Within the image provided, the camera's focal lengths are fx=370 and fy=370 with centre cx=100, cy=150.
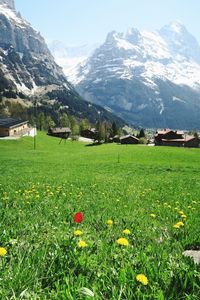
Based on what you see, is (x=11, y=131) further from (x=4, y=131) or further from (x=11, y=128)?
(x=4, y=131)

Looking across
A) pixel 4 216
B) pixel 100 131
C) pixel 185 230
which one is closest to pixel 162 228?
pixel 185 230

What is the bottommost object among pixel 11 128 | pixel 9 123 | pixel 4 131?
pixel 4 131

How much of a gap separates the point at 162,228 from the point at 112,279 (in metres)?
4.12

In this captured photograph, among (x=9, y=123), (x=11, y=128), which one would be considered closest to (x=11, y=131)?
(x=11, y=128)

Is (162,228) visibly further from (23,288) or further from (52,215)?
(23,288)

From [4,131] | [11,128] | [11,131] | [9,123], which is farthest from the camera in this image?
[9,123]

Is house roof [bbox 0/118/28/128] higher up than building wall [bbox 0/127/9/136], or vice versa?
house roof [bbox 0/118/28/128]

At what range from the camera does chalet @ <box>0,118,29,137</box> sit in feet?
Answer: 509

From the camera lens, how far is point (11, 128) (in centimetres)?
15650

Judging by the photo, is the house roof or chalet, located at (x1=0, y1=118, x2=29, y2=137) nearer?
chalet, located at (x1=0, y1=118, x2=29, y2=137)

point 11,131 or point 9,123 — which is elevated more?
point 9,123

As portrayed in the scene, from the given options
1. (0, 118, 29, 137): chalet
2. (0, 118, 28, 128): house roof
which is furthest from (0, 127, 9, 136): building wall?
(0, 118, 28, 128): house roof

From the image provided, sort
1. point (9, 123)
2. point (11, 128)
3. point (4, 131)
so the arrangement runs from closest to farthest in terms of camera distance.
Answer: point (4, 131) → point (11, 128) → point (9, 123)

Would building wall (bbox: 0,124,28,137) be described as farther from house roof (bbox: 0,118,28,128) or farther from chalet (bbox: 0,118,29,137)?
house roof (bbox: 0,118,28,128)
